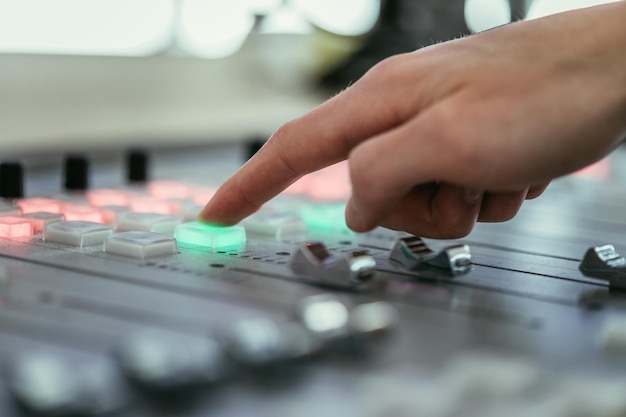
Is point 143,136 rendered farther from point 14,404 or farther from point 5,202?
point 14,404

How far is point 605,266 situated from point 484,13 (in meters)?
1.80

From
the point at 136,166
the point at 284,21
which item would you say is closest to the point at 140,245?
the point at 136,166

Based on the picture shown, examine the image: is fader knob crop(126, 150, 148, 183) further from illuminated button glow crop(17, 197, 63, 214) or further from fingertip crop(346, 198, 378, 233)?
fingertip crop(346, 198, 378, 233)

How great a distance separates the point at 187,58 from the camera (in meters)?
1.89

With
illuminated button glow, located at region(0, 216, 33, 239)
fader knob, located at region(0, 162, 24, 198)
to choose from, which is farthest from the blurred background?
illuminated button glow, located at region(0, 216, 33, 239)

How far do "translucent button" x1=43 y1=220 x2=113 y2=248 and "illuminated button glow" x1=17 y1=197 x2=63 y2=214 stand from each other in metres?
0.16

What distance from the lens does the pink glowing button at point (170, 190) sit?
1.27 m

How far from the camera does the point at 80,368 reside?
475 millimetres

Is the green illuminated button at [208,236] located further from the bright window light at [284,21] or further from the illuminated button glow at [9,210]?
the bright window light at [284,21]

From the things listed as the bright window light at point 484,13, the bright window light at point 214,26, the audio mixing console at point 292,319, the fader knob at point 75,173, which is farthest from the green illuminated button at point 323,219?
the bright window light at point 484,13

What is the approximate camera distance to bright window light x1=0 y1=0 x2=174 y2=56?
4.62 feet

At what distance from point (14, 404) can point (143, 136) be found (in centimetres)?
137

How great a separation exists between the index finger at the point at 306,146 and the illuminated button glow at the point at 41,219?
16 centimetres

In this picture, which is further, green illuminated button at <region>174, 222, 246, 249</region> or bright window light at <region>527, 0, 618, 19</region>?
bright window light at <region>527, 0, 618, 19</region>
